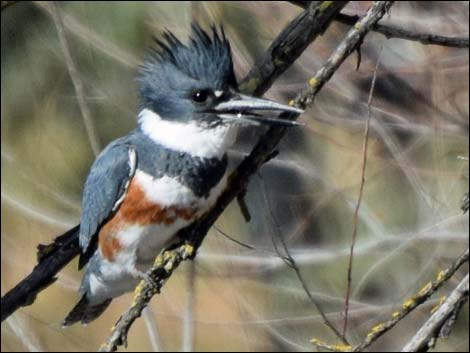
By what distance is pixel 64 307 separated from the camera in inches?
239

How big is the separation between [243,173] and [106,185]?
0.48 m

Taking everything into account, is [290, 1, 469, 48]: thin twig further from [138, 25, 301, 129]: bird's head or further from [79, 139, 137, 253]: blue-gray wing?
[79, 139, 137, 253]: blue-gray wing

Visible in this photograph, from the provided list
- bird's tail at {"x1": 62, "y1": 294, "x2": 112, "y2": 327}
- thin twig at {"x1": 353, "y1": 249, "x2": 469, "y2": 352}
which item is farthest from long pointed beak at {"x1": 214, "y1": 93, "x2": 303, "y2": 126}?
bird's tail at {"x1": 62, "y1": 294, "x2": 112, "y2": 327}

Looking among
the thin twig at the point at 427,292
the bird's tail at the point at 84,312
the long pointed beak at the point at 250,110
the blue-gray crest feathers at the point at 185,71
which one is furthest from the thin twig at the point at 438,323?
the bird's tail at the point at 84,312

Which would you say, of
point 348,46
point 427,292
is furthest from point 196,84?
point 427,292

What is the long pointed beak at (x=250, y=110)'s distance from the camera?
7.89 ft

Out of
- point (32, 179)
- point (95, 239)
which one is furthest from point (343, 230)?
point (95, 239)

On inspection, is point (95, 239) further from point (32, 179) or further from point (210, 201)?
point (32, 179)

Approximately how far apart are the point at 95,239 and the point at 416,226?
1.83 meters

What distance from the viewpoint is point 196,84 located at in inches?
106

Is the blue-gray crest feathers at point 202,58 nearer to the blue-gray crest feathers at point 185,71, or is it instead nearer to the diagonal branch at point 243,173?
the blue-gray crest feathers at point 185,71

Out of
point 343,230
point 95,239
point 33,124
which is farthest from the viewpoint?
point 33,124

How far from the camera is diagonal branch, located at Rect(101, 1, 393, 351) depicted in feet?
7.72

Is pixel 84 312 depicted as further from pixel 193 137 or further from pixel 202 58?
pixel 202 58
